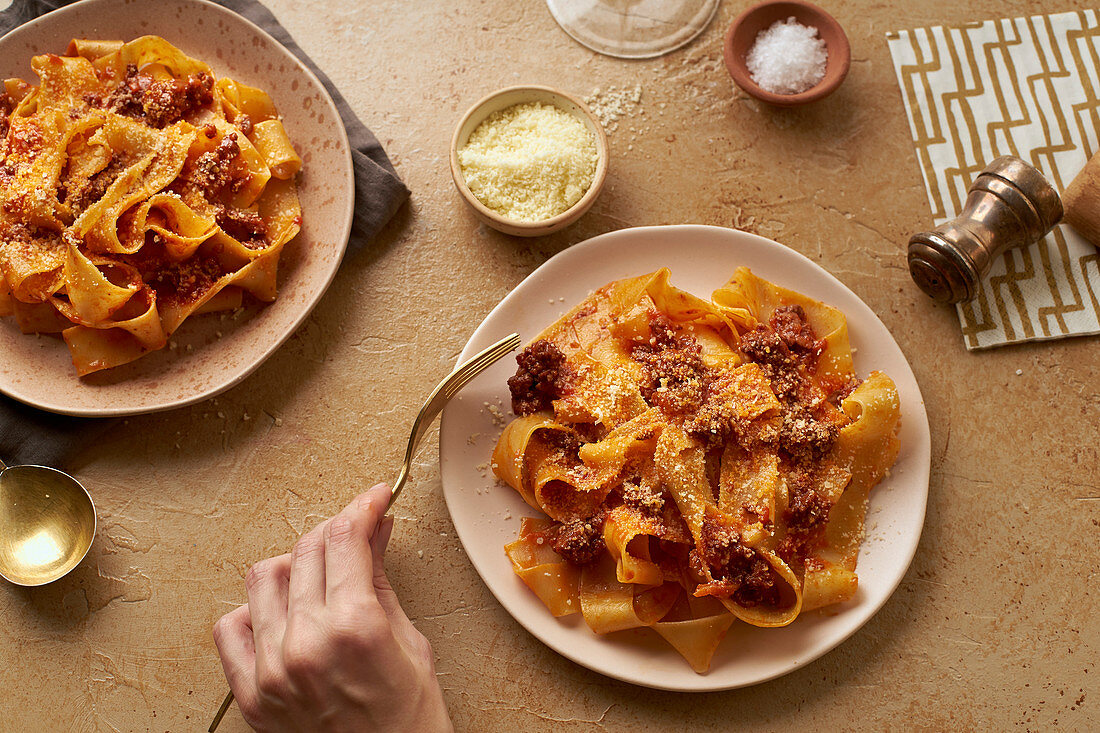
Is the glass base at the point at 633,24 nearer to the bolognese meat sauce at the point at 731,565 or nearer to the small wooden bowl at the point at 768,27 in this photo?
the small wooden bowl at the point at 768,27

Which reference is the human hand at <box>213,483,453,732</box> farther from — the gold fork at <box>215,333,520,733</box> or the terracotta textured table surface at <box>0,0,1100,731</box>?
the terracotta textured table surface at <box>0,0,1100,731</box>

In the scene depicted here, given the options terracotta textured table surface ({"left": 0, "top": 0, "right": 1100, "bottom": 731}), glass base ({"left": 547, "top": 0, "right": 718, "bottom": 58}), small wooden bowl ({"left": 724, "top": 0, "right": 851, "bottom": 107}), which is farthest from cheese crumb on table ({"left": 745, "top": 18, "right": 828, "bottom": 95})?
glass base ({"left": 547, "top": 0, "right": 718, "bottom": 58})

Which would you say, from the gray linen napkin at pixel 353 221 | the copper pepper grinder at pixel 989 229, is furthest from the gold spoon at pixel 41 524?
the copper pepper grinder at pixel 989 229

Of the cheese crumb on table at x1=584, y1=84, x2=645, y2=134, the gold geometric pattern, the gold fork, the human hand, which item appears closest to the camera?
the human hand

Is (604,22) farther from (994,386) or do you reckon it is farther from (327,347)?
(994,386)

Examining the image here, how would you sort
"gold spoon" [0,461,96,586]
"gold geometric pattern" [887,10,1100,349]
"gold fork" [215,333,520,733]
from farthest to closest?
"gold geometric pattern" [887,10,1100,349], "gold spoon" [0,461,96,586], "gold fork" [215,333,520,733]

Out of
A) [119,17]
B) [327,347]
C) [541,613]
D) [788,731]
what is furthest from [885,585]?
[119,17]

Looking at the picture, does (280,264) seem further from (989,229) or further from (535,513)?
(989,229)
